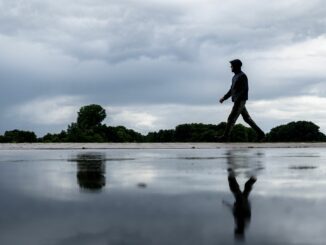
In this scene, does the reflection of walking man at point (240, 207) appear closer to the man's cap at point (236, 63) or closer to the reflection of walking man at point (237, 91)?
the reflection of walking man at point (237, 91)

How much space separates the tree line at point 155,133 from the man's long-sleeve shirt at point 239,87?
6575 cm

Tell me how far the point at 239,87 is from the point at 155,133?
127 meters

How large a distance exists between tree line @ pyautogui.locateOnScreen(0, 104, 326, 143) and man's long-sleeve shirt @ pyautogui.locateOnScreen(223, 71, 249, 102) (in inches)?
2589

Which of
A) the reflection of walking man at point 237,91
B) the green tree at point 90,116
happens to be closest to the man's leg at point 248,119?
the reflection of walking man at point 237,91

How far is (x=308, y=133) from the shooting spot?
82.8 metres

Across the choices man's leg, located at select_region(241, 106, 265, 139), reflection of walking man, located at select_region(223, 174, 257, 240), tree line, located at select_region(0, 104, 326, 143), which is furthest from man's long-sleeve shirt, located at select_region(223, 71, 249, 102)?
tree line, located at select_region(0, 104, 326, 143)

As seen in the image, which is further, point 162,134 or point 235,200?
point 162,134

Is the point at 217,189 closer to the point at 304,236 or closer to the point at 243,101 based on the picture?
the point at 304,236

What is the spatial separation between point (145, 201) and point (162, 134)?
128 metres

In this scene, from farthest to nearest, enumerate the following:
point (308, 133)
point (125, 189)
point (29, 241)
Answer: point (308, 133) < point (125, 189) < point (29, 241)

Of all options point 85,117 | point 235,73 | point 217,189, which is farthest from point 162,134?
point 217,189

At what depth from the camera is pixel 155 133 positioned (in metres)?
143

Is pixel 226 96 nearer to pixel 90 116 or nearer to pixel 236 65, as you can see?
pixel 236 65

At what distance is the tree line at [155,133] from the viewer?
283 ft
